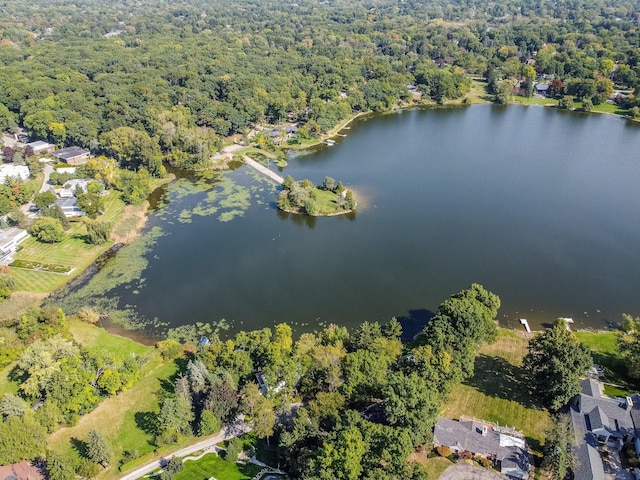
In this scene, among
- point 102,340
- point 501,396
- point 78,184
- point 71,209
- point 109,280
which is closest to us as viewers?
point 501,396

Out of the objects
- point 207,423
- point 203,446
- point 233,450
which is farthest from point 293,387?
point 203,446

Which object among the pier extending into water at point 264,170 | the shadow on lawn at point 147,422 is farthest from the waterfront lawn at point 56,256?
the pier extending into water at point 264,170

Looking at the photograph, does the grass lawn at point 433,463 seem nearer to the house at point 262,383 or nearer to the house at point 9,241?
the house at point 262,383

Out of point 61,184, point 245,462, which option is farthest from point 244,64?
point 245,462

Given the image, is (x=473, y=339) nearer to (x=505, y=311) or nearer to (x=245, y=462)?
(x=505, y=311)

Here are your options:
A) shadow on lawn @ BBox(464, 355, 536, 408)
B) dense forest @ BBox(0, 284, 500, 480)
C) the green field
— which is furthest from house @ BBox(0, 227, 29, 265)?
shadow on lawn @ BBox(464, 355, 536, 408)

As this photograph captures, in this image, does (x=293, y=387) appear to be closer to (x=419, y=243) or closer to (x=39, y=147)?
(x=419, y=243)
